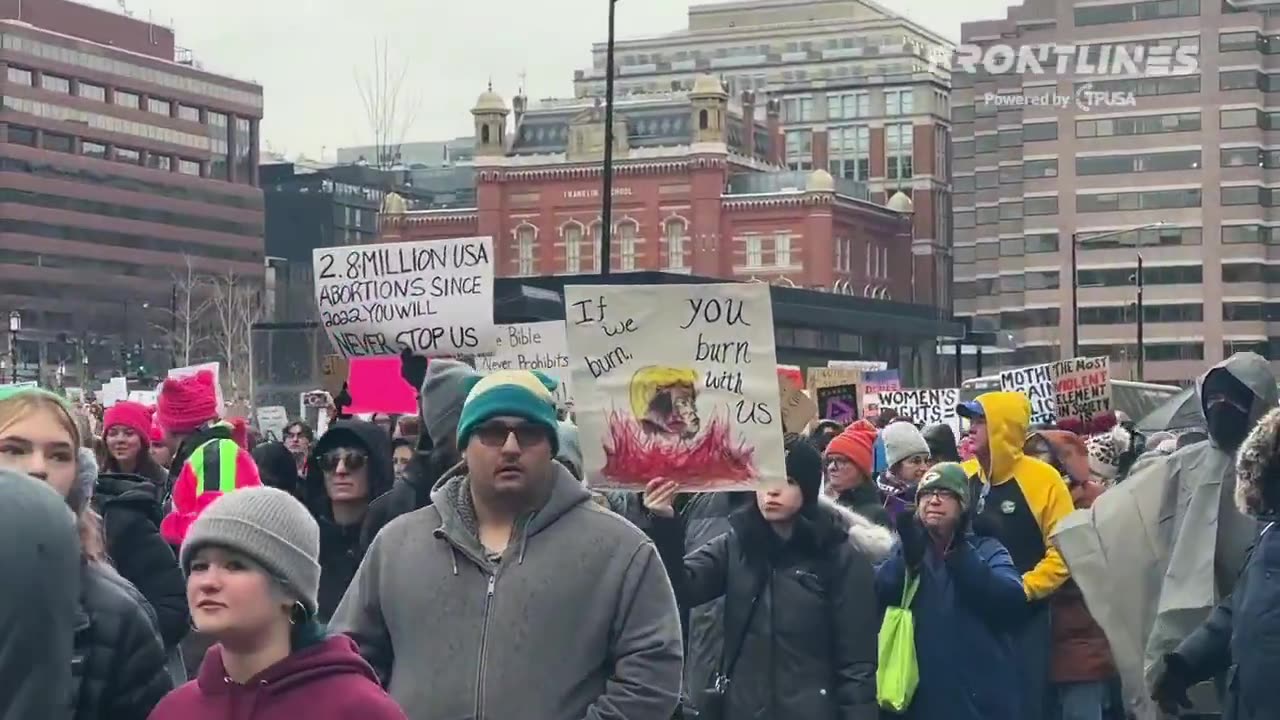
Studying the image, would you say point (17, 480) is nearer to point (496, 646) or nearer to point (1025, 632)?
point (496, 646)

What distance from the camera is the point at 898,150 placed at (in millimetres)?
136875

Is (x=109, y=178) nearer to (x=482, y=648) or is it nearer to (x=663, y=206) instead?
(x=663, y=206)

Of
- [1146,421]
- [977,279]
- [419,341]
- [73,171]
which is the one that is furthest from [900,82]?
[419,341]

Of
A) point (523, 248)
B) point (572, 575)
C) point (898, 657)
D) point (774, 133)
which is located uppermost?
point (774, 133)

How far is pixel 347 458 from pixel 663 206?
108 meters

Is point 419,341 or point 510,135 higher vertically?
point 510,135

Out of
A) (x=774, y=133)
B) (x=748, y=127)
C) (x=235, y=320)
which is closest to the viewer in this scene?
(x=235, y=320)

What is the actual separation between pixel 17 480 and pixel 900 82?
13700 centimetres

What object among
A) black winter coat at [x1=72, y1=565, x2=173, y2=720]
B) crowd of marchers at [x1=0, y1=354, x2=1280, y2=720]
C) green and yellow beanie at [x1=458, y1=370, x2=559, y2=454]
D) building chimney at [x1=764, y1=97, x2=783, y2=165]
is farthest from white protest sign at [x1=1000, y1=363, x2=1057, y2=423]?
building chimney at [x1=764, y1=97, x2=783, y2=165]

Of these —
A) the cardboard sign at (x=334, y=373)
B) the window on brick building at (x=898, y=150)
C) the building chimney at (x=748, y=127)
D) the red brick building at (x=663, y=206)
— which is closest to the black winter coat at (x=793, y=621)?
the cardboard sign at (x=334, y=373)

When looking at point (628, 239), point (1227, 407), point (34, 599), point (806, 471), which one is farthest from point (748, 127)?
point (34, 599)

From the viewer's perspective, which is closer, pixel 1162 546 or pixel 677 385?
pixel 677 385

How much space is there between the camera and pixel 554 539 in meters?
4.93

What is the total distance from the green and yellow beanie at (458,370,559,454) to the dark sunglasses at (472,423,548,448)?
0.06 feet
